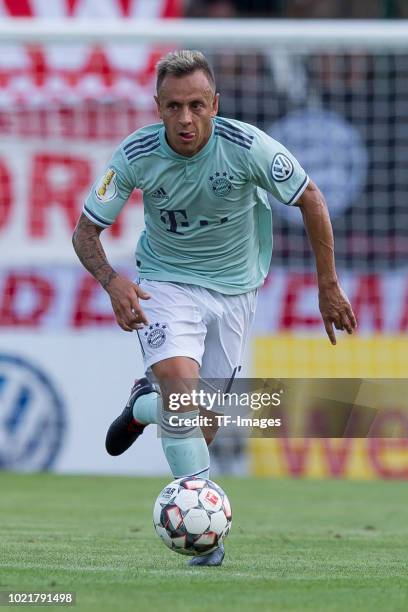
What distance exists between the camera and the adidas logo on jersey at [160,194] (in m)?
6.42

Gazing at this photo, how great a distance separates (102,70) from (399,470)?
180 inches

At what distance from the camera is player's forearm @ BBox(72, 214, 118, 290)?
635 cm

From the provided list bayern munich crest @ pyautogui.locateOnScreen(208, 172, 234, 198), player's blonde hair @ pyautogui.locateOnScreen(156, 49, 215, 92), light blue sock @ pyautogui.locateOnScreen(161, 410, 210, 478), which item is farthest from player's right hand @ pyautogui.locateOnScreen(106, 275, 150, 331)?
player's blonde hair @ pyautogui.locateOnScreen(156, 49, 215, 92)

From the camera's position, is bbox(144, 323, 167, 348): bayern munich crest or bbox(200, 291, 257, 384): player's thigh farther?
bbox(200, 291, 257, 384): player's thigh

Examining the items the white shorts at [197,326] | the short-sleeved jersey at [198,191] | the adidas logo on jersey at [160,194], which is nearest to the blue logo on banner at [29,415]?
the white shorts at [197,326]

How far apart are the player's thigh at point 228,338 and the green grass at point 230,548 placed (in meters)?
0.88

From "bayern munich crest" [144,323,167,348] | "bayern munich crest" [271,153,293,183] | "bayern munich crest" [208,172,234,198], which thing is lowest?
"bayern munich crest" [144,323,167,348]

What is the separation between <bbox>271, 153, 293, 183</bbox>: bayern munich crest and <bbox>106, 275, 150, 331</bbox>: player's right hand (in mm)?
809

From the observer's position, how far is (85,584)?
5160 mm

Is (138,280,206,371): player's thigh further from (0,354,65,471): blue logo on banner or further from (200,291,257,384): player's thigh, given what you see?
(0,354,65,471): blue logo on banner

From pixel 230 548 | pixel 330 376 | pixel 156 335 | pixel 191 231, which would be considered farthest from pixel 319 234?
pixel 330 376

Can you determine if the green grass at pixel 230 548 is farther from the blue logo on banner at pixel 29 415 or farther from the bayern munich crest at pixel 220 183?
the bayern munich crest at pixel 220 183

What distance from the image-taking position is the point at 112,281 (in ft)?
20.3

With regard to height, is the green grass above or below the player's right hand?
below
